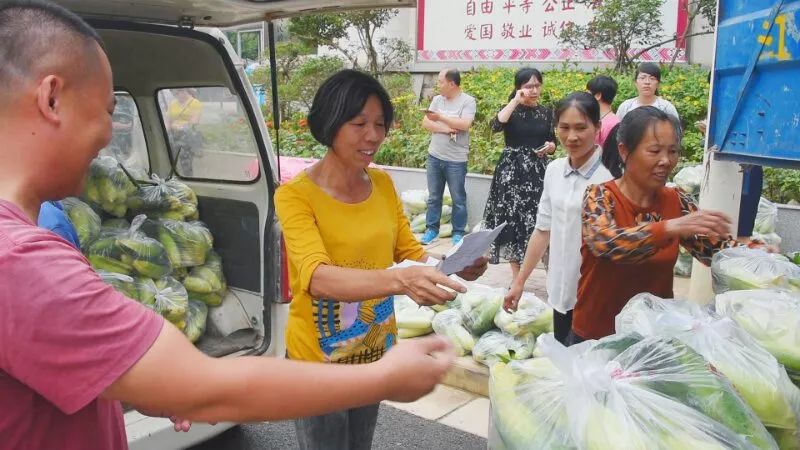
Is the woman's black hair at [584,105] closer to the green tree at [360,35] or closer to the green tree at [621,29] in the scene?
the green tree at [621,29]

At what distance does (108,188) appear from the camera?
12.7 feet

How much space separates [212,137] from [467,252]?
266 cm

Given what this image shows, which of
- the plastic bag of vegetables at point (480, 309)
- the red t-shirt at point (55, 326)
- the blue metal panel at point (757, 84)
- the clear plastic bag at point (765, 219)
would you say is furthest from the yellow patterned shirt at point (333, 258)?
the clear plastic bag at point (765, 219)

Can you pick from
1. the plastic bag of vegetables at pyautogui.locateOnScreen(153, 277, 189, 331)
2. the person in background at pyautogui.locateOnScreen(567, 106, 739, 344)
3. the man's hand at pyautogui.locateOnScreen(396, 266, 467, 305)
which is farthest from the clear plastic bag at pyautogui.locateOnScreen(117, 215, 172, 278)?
the person in background at pyautogui.locateOnScreen(567, 106, 739, 344)

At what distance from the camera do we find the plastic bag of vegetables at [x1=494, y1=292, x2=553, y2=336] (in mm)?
A: 4242

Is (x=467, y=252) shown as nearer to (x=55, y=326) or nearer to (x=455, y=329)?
(x=55, y=326)

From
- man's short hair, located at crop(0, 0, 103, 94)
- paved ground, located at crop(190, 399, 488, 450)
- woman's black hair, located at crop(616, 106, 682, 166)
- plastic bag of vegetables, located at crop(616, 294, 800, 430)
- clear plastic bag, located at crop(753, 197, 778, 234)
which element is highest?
man's short hair, located at crop(0, 0, 103, 94)

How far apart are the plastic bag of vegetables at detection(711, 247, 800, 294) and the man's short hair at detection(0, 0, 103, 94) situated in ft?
6.28

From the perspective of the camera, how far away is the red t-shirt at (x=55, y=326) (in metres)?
0.89

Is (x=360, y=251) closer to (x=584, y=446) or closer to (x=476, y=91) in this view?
(x=584, y=446)

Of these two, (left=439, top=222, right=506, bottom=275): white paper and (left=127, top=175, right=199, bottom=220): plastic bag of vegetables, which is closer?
(left=439, top=222, right=506, bottom=275): white paper

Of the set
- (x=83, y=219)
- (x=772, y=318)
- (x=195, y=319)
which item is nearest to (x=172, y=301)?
(x=195, y=319)

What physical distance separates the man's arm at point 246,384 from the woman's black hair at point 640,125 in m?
1.52

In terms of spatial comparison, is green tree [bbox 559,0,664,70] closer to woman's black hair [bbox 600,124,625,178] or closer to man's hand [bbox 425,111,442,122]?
man's hand [bbox 425,111,442,122]
